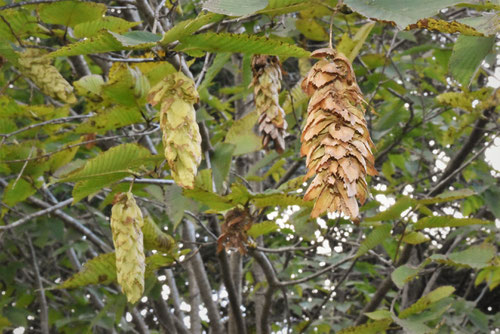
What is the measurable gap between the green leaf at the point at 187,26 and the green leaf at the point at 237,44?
19mm

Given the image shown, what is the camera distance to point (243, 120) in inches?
70.6

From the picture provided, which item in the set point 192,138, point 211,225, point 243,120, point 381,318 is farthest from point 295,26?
point 192,138

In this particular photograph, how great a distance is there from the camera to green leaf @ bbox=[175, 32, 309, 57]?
3.11 ft

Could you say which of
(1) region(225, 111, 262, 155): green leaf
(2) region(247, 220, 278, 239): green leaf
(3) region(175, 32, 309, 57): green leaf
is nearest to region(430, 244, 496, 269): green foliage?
(2) region(247, 220, 278, 239): green leaf

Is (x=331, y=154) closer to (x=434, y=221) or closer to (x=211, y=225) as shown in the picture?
(x=434, y=221)

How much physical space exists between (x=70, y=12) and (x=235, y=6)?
0.79 meters

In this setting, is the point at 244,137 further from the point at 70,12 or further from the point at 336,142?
the point at 336,142

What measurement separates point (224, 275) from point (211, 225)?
17cm

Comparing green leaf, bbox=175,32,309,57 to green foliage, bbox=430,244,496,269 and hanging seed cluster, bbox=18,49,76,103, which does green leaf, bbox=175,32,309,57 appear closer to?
Result: hanging seed cluster, bbox=18,49,76,103

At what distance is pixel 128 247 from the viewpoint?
122cm

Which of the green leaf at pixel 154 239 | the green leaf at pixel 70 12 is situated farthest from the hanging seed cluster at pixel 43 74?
the green leaf at pixel 154 239

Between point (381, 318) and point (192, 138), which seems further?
point (381, 318)

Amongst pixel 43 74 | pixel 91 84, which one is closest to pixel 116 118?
pixel 91 84

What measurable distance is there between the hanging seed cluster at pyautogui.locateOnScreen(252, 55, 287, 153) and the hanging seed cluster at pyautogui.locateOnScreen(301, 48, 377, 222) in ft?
1.59
